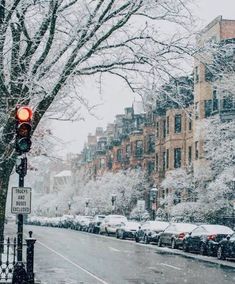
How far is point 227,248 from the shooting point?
2503 cm

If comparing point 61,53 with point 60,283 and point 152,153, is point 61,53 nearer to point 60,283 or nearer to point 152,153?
point 60,283

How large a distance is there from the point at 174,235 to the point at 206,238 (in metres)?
5.03

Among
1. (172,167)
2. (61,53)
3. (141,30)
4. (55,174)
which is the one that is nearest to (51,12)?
(61,53)

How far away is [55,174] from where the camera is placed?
168 meters

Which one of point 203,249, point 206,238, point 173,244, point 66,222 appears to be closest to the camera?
point 206,238

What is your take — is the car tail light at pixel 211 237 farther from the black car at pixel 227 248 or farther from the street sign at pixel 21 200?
the street sign at pixel 21 200

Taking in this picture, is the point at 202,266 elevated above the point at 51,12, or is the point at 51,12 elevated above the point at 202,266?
the point at 51,12

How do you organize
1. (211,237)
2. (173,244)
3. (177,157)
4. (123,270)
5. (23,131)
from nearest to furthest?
(23,131) < (123,270) < (211,237) < (173,244) < (177,157)

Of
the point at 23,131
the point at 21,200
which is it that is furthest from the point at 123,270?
the point at 23,131

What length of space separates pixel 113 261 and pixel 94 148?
92599mm

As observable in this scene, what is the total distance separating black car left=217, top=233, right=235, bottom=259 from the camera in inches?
968

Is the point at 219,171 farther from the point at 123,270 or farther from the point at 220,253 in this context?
the point at 123,270

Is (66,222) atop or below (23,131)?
below

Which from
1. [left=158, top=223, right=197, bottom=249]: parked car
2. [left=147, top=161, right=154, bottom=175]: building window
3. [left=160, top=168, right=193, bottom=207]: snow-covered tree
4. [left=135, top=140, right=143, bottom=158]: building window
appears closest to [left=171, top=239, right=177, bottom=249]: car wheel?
[left=158, top=223, right=197, bottom=249]: parked car
